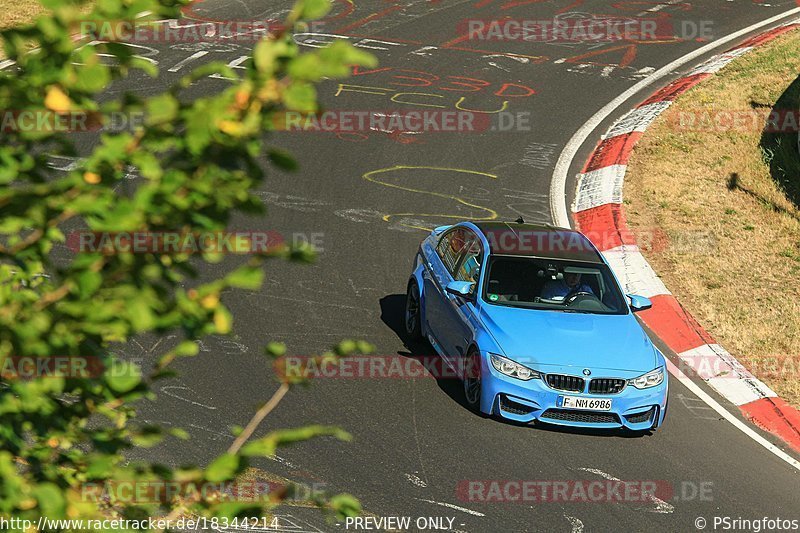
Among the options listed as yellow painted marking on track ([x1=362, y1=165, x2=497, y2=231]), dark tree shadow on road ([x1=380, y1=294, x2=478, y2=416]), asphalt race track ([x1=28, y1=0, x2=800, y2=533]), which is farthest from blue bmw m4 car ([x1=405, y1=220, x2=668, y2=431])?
yellow painted marking on track ([x1=362, y1=165, x2=497, y2=231])

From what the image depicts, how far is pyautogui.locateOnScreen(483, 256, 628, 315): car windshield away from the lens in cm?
1119

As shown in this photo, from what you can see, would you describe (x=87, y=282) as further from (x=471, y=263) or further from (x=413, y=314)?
(x=413, y=314)

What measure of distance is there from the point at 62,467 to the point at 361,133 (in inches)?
625

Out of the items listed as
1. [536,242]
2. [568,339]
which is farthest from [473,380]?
[536,242]

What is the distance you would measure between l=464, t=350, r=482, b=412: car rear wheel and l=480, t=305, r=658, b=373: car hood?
311 millimetres

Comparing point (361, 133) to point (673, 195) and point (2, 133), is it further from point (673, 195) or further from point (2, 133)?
point (2, 133)

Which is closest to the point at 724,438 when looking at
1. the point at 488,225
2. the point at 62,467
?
the point at 488,225

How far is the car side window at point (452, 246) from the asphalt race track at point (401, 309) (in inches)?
38.1

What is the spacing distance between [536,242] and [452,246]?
3.29 feet

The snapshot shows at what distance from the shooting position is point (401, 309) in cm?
1305

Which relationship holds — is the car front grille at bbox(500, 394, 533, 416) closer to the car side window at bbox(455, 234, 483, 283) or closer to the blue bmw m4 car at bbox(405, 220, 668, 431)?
the blue bmw m4 car at bbox(405, 220, 668, 431)

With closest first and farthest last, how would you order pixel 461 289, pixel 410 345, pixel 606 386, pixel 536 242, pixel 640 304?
pixel 606 386 → pixel 461 289 → pixel 640 304 → pixel 536 242 → pixel 410 345

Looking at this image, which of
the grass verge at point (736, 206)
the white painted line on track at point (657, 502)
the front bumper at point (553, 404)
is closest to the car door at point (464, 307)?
the front bumper at point (553, 404)

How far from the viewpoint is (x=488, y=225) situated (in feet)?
40.6
